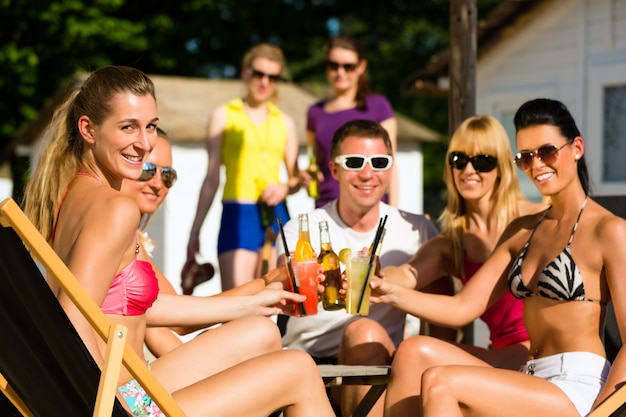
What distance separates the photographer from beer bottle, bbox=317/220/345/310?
162 inches

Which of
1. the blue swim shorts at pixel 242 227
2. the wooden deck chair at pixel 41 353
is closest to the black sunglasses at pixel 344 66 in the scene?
the blue swim shorts at pixel 242 227

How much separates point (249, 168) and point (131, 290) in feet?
11.7

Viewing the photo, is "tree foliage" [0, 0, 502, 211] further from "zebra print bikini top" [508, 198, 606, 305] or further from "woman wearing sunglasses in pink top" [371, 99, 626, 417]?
"zebra print bikini top" [508, 198, 606, 305]

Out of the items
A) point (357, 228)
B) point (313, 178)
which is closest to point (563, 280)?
point (357, 228)

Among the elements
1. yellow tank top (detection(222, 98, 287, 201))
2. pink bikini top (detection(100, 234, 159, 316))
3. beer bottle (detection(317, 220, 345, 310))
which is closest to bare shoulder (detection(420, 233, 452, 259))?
beer bottle (detection(317, 220, 345, 310))

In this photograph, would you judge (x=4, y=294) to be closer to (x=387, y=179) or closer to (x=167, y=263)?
(x=387, y=179)

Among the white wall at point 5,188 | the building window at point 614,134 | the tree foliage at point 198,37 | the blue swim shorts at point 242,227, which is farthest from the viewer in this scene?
the tree foliage at point 198,37

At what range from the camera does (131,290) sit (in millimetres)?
3334

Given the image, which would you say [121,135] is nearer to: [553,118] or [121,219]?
[121,219]

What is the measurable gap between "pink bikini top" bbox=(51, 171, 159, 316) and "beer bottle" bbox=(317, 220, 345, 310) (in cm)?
92

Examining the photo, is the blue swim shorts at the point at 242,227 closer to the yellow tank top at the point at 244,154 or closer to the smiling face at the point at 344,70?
the yellow tank top at the point at 244,154

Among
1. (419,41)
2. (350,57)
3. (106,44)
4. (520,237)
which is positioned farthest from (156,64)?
(520,237)

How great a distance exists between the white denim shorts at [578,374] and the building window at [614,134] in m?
9.16

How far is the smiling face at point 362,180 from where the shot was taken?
15.9 feet
